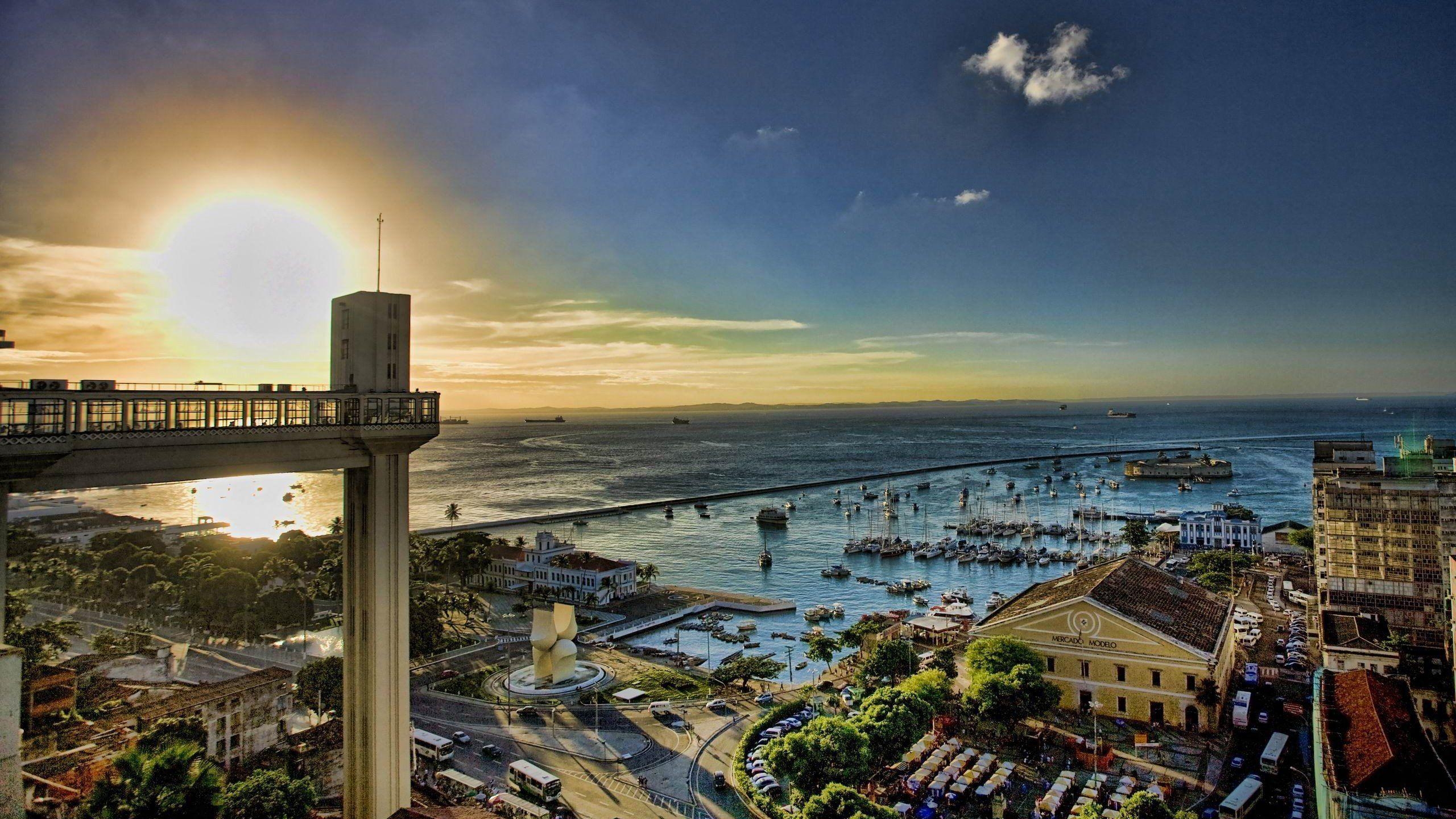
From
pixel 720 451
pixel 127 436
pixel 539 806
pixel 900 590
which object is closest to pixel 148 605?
pixel 539 806

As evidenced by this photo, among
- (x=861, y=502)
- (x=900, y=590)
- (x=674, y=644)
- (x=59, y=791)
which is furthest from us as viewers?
(x=861, y=502)

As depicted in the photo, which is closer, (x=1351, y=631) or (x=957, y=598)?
(x=1351, y=631)

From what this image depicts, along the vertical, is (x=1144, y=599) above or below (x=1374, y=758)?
above

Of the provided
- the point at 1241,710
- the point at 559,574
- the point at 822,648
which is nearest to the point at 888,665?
the point at 822,648

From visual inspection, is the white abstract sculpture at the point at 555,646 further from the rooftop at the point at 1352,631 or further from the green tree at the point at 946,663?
the rooftop at the point at 1352,631

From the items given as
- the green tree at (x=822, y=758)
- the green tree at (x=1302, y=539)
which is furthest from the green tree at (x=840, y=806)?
the green tree at (x=1302, y=539)

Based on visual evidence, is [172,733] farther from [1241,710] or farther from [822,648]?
[1241,710]

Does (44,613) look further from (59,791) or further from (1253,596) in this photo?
(1253,596)
